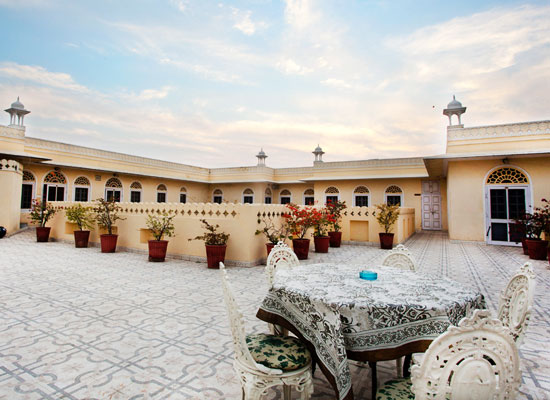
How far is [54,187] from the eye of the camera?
47.2ft

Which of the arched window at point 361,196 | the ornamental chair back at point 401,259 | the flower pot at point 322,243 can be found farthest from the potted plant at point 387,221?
the ornamental chair back at point 401,259

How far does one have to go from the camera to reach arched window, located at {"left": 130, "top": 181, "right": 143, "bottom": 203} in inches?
680

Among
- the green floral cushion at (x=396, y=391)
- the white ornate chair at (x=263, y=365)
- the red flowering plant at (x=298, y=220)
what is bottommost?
the green floral cushion at (x=396, y=391)

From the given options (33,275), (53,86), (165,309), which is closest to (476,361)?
(165,309)

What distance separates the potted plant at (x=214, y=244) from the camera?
6328 millimetres

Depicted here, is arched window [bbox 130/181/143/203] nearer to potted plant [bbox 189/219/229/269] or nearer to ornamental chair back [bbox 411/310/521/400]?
potted plant [bbox 189/219/229/269]

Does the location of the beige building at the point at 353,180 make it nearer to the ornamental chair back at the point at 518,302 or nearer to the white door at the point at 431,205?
the white door at the point at 431,205

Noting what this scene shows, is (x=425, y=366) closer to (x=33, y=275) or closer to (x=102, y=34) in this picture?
(x=33, y=275)

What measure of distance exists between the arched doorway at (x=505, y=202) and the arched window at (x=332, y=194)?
8.03 meters

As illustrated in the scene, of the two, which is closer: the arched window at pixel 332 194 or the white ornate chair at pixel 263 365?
the white ornate chair at pixel 263 365

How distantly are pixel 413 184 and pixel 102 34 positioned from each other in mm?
15266

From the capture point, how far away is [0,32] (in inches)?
282

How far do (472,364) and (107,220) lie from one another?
375 inches

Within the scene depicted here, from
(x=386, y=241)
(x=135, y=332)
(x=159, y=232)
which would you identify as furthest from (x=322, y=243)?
(x=135, y=332)
